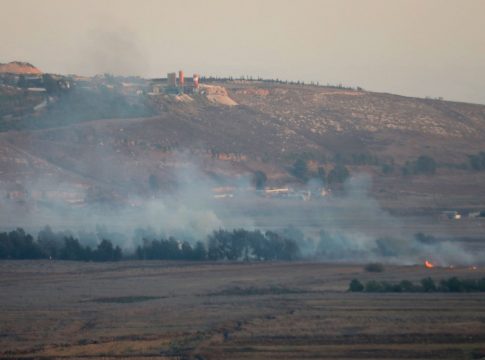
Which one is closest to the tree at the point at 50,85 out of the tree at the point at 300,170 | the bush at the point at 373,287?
the tree at the point at 300,170

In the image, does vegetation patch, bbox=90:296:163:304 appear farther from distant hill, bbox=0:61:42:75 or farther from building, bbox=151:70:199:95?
distant hill, bbox=0:61:42:75

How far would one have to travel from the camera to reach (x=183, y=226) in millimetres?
81812

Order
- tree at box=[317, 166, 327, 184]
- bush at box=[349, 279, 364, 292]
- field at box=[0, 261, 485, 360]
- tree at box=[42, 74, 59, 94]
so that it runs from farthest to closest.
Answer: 1. tree at box=[42, 74, 59, 94]
2. tree at box=[317, 166, 327, 184]
3. bush at box=[349, 279, 364, 292]
4. field at box=[0, 261, 485, 360]

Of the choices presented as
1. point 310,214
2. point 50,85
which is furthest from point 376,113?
point 310,214

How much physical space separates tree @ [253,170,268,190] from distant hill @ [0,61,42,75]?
65.9 metres

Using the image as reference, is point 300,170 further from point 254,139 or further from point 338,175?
point 254,139

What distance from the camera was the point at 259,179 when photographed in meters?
116

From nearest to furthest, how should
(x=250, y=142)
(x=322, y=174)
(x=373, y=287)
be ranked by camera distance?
(x=373, y=287), (x=322, y=174), (x=250, y=142)

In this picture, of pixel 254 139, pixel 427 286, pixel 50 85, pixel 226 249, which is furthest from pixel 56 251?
pixel 50 85

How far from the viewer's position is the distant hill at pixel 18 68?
17662 cm

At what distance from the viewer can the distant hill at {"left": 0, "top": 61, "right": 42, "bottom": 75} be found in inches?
6954

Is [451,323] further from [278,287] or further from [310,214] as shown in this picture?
[310,214]

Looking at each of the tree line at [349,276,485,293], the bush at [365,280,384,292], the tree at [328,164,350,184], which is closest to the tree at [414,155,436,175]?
the tree at [328,164,350,184]

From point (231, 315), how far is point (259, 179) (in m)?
67.7
